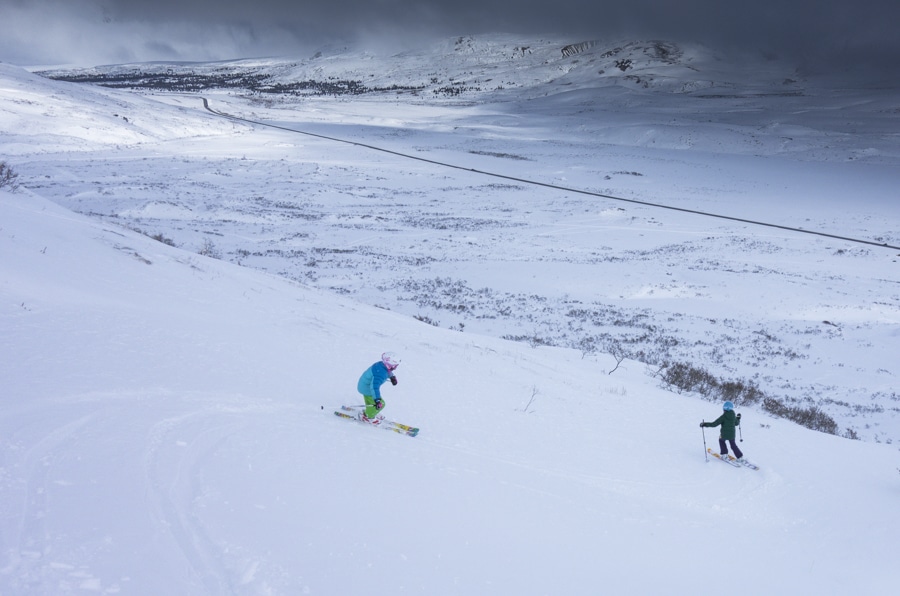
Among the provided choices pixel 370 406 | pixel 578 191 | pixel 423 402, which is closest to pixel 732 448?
pixel 423 402

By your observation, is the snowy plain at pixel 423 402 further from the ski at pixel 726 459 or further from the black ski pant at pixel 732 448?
the black ski pant at pixel 732 448

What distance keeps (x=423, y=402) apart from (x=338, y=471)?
11.8 ft

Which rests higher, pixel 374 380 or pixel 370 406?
pixel 374 380

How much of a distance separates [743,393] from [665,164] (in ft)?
195

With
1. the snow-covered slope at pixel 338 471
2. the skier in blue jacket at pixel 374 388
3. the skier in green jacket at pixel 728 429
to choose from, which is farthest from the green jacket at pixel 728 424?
the skier in blue jacket at pixel 374 388

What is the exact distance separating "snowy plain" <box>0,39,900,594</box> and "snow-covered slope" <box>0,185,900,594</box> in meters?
0.04

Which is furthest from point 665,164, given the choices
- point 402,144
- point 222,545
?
point 222,545

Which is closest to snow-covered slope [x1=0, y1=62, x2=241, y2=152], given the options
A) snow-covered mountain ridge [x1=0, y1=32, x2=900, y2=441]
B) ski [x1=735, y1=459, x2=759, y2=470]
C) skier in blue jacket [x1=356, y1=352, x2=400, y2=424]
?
snow-covered mountain ridge [x1=0, y1=32, x2=900, y2=441]

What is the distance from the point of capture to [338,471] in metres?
6.79

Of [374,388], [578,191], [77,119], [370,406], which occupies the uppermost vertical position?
[578,191]

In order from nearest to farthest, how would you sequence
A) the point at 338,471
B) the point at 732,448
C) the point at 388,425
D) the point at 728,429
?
the point at 338,471 → the point at 388,425 → the point at 728,429 → the point at 732,448

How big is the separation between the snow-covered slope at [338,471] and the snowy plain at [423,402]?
41 mm

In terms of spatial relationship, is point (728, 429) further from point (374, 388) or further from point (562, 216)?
point (562, 216)

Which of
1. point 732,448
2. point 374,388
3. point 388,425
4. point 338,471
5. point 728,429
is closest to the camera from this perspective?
point 338,471
